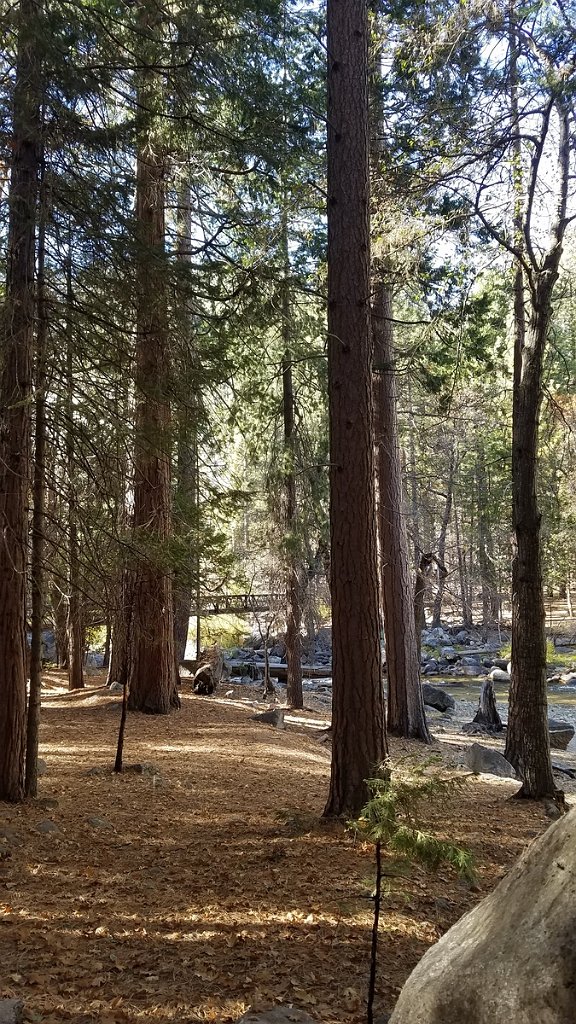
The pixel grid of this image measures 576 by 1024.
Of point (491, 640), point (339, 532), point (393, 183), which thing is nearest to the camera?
point (339, 532)

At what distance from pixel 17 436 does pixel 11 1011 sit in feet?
12.9

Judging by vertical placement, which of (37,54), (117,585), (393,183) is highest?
(393,183)

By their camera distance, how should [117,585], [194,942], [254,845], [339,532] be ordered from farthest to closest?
[117,585]
[339,532]
[254,845]
[194,942]


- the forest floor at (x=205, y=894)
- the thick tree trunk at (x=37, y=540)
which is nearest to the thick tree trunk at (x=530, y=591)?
the forest floor at (x=205, y=894)

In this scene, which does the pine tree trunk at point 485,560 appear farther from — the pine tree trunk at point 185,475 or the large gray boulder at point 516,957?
the large gray boulder at point 516,957

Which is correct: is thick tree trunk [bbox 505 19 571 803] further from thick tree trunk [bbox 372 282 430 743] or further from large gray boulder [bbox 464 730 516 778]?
thick tree trunk [bbox 372 282 430 743]

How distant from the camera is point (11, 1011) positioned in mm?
2775

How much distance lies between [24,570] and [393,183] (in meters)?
5.77

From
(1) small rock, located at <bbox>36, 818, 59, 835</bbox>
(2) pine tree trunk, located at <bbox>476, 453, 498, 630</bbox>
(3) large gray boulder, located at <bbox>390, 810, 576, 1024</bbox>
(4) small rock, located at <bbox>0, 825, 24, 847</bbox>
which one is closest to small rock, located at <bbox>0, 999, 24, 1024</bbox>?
(3) large gray boulder, located at <bbox>390, 810, 576, 1024</bbox>

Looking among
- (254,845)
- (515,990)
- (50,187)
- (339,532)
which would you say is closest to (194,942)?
(254,845)

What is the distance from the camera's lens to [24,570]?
5.57 metres

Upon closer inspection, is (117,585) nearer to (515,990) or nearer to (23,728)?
(23,728)

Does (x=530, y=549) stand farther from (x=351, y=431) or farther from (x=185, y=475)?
(x=185, y=475)

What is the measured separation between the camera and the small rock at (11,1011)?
272 centimetres
